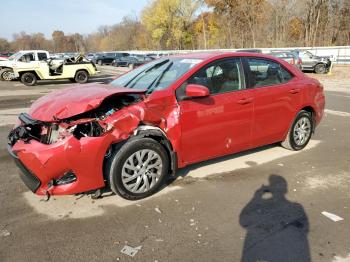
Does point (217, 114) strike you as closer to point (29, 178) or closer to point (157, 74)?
point (157, 74)

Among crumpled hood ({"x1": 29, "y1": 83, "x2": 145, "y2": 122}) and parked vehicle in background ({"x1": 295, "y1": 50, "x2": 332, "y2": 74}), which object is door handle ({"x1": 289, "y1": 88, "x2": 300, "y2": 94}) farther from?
parked vehicle in background ({"x1": 295, "y1": 50, "x2": 332, "y2": 74})

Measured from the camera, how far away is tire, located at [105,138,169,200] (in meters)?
3.90

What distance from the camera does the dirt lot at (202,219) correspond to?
316 centimetres

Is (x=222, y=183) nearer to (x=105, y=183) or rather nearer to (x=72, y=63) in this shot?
(x=105, y=183)

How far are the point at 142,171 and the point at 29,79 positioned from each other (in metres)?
17.3

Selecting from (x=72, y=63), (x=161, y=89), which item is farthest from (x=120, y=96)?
(x=72, y=63)

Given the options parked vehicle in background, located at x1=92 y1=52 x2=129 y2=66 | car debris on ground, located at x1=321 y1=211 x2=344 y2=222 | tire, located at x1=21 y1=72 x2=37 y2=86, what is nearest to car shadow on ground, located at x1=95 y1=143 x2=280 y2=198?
car debris on ground, located at x1=321 y1=211 x2=344 y2=222

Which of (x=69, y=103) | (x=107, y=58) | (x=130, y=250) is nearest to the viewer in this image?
(x=130, y=250)

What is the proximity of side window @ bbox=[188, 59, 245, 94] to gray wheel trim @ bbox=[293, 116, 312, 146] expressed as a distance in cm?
157

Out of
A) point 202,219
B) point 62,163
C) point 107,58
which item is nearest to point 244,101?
point 202,219

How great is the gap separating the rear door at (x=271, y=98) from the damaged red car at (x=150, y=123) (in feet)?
0.05

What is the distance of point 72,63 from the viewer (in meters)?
20.0

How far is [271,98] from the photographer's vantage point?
17.2ft

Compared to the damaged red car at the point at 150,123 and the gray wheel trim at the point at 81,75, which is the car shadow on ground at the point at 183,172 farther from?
the gray wheel trim at the point at 81,75
